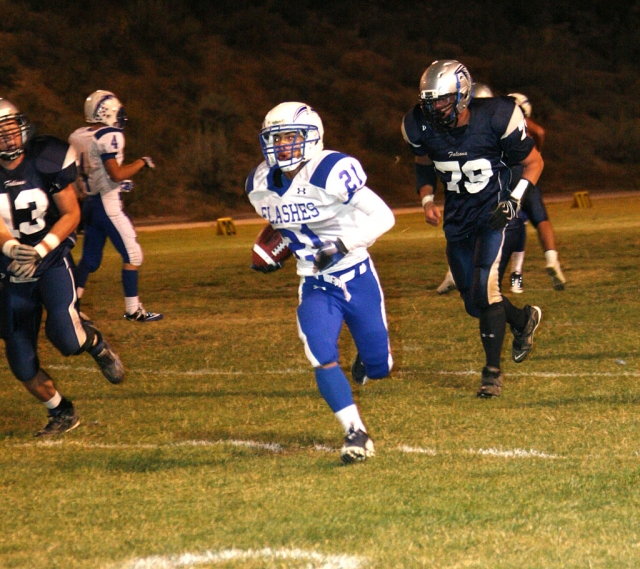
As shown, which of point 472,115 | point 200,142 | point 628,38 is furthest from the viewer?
point 628,38

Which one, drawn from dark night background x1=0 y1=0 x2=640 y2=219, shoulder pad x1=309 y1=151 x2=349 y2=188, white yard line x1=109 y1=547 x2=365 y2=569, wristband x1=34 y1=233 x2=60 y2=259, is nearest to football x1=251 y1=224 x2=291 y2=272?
shoulder pad x1=309 y1=151 x2=349 y2=188

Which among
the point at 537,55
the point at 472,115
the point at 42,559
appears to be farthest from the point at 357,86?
the point at 42,559

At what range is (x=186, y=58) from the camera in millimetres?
33094

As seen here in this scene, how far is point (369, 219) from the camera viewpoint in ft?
15.3

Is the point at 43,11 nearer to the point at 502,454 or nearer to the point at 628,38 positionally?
the point at 628,38

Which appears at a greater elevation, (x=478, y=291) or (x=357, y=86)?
(x=478, y=291)

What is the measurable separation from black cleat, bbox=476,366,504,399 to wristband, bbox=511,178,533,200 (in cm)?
89

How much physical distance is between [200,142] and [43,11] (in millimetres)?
10598

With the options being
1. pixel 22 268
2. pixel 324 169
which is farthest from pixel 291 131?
pixel 22 268

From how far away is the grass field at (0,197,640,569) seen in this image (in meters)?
3.46

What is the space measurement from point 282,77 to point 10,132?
28833 millimetres

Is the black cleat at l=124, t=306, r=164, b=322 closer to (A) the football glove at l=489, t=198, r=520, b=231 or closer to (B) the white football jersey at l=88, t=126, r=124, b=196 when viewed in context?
(B) the white football jersey at l=88, t=126, r=124, b=196

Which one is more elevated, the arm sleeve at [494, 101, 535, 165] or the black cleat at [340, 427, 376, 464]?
the arm sleeve at [494, 101, 535, 165]

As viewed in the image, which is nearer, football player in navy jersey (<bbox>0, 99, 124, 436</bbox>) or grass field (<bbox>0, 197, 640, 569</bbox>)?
grass field (<bbox>0, 197, 640, 569</bbox>)
